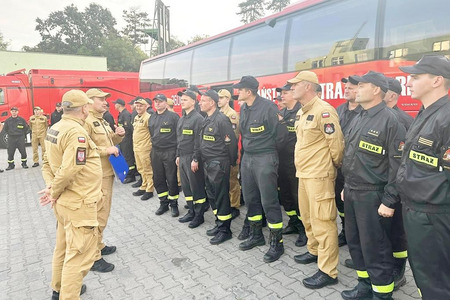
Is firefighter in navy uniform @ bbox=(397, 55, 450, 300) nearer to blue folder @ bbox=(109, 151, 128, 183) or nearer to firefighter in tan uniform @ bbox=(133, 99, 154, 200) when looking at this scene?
blue folder @ bbox=(109, 151, 128, 183)

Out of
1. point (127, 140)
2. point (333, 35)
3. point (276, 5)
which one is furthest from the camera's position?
point (276, 5)

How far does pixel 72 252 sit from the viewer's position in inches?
96.0

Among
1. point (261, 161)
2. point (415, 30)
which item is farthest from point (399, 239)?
point (415, 30)

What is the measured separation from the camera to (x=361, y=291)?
2613 millimetres

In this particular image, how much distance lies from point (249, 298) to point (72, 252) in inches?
61.5

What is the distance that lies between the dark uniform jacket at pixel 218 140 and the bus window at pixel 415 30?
2.22 m

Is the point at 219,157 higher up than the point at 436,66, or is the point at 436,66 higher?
the point at 436,66

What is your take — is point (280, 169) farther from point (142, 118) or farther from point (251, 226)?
point (142, 118)

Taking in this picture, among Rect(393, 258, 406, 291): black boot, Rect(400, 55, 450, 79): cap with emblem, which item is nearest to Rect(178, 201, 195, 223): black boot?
Rect(393, 258, 406, 291): black boot

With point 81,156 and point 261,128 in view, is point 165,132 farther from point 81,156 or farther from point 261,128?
point 81,156

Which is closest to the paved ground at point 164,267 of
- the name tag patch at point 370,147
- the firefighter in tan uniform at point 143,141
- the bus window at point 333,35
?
the firefighter in tan uniform at point 143,141

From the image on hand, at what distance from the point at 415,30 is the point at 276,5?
41.6 metres

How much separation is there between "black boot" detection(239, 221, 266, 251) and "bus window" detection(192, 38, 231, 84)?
388cm

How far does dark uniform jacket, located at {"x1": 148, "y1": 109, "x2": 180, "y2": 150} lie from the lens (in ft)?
16.3
